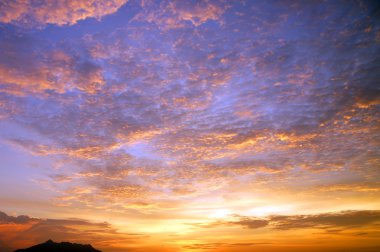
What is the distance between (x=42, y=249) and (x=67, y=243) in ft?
80.3

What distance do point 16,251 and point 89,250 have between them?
43.6 meters

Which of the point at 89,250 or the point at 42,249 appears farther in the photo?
the point at 89,250

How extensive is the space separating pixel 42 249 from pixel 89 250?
3151cm

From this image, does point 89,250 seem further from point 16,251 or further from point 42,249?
point 16,251

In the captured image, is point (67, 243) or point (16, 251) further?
point (67, 243)

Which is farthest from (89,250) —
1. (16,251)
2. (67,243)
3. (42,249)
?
(16,251)

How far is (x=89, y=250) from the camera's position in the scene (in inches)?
7116

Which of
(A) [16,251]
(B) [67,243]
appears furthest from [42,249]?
(B) [67,243]

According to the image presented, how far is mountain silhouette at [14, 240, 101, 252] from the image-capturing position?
156750 mm

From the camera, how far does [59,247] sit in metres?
168

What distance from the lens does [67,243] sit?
181 metres

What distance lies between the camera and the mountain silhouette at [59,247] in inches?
6171

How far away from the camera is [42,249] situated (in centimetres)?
15800

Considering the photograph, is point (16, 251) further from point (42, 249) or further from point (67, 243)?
point (67, 243)
